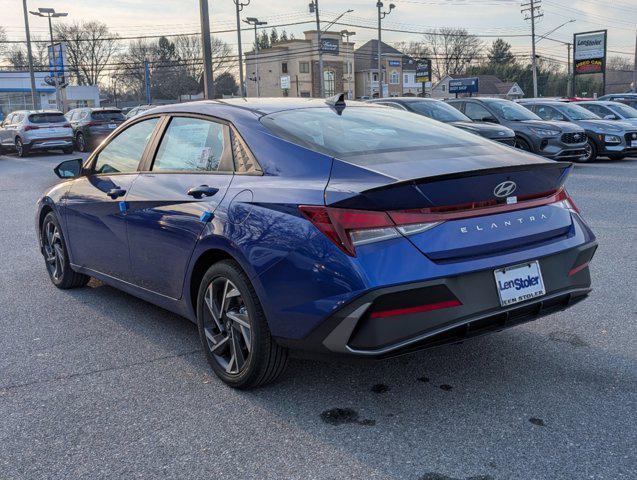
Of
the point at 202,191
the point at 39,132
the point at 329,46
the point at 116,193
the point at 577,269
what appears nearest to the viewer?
the point at 577,269

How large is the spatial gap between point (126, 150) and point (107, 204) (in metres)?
0.45

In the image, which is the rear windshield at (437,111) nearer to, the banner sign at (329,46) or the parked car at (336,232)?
the parked car at (336,232)

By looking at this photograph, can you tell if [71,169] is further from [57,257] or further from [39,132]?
[39,132]

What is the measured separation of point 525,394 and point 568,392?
227 millimetres

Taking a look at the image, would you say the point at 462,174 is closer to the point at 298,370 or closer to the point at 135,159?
the point at 298,370

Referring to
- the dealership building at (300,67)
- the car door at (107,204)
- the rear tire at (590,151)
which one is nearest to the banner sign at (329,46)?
the dealership building at (300,67)

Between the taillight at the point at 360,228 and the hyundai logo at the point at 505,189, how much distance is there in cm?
49

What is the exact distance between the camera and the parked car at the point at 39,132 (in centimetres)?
2428

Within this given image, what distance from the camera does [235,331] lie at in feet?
11.7

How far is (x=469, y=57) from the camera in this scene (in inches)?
4082

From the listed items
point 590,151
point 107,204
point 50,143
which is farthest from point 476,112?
point 50,143

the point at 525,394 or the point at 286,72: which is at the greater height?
the point at 286,72

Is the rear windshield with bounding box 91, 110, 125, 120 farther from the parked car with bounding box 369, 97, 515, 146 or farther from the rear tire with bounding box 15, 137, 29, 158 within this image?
the parked car with bounding box 369, 97, 515, 146

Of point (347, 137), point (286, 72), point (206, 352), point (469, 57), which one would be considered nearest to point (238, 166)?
point (347, 137)
